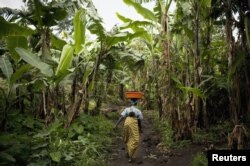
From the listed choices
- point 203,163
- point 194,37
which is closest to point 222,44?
point 194,37

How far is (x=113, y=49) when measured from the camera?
927 cm

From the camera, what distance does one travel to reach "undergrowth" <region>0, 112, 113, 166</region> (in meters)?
5.62

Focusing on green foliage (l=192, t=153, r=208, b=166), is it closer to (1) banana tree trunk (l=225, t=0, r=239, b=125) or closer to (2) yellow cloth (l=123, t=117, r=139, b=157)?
(1) banana tree trunk (l=225, t=0, r=239, b=125)

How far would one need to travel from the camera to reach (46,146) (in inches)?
239

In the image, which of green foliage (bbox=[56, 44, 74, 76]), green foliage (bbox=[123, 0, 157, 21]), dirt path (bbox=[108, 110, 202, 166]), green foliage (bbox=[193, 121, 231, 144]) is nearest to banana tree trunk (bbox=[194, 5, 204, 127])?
green foliage (bbox=[193, 121, 231, 144])

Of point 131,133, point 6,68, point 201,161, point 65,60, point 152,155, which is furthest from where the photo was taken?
point 152,155

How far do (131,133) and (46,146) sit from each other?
75.9 inches

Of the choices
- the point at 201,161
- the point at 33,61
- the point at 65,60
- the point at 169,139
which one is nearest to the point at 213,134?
the point at 169,139

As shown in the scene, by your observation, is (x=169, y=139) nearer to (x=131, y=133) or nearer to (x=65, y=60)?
(x=131, y=133)

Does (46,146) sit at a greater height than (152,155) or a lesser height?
greater

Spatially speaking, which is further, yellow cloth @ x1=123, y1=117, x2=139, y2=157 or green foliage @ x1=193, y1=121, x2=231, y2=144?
green foliage @ x1=193, y1=121, x2=231, y2=144

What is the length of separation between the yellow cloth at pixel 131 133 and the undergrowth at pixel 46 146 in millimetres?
644

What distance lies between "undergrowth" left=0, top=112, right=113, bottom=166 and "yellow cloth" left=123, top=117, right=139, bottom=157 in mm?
644

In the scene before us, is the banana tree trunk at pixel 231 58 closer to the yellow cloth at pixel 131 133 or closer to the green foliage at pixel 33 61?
the yellow cloth at pixel 131 133
